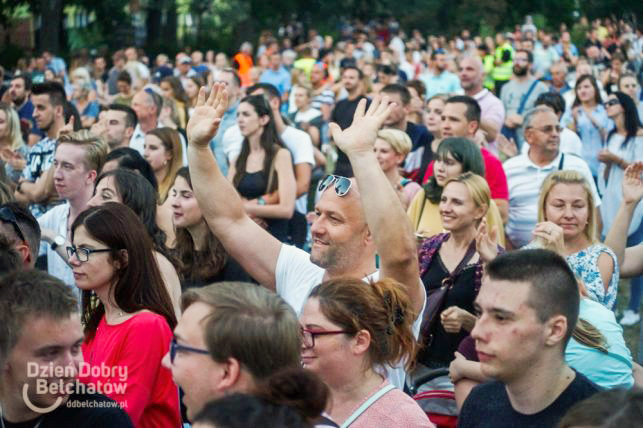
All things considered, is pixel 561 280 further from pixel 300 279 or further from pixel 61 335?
pixel 61 335

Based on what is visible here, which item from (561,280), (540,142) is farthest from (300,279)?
(540,142)

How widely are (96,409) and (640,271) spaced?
435 cm

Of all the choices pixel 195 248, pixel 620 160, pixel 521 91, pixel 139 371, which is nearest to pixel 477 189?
pixel 195 248

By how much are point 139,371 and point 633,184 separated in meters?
3.77

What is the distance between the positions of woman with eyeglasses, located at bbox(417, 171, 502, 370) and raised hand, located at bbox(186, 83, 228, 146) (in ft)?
5.22

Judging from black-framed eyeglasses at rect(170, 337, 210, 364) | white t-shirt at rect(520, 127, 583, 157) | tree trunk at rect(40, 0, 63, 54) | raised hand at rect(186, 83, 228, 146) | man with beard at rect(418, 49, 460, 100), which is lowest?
tree trunk at rect(40, 0, 63, 54)

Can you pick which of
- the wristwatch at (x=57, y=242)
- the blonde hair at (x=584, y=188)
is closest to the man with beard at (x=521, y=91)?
the blonde hair at (x=584, y=188)

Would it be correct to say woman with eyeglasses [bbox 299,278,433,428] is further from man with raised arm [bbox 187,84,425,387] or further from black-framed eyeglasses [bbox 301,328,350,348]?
man with raised arm [bbox 187,84,425,387]

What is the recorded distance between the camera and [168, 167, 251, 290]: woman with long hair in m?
6.52

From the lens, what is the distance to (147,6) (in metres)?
38.7

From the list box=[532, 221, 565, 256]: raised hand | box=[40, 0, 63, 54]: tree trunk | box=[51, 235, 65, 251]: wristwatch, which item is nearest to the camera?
box=[532, 221, 565, 256]: raised hand

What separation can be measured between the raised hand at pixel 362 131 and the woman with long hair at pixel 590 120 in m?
7.60

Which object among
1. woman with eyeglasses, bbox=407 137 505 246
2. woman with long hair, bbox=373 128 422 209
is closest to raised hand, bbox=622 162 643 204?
woman with eyeglasses, bbox=407 137 505 246

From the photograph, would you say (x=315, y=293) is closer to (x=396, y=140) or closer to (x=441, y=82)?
(x=396, y=140)
